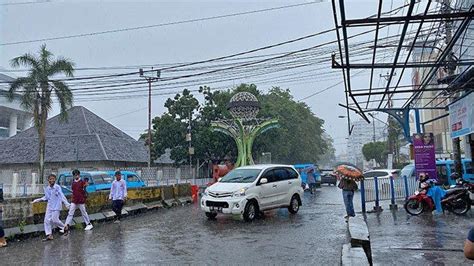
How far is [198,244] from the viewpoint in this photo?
9.10m

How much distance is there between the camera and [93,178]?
2114 centimetres

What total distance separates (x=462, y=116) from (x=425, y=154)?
96.4 inches

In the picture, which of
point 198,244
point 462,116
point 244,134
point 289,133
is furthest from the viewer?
point 289,133

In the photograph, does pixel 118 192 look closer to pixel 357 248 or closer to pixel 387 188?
pixel 357 248

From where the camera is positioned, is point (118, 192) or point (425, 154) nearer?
point (118, 192)

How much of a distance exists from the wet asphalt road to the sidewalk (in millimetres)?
848

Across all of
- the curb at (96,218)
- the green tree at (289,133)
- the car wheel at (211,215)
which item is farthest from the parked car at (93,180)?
the green tree at (289,133)

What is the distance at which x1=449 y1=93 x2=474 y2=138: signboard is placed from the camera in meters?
13.0

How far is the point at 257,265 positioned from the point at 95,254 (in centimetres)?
341

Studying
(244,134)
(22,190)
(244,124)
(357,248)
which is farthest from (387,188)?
(22,190)

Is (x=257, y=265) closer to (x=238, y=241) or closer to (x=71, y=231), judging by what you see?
(x=238, y=241)

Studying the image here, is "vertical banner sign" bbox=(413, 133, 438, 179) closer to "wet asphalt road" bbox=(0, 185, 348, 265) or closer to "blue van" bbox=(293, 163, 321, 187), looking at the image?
"wet asphalt road" bbox=(0, 185, 348, 265)

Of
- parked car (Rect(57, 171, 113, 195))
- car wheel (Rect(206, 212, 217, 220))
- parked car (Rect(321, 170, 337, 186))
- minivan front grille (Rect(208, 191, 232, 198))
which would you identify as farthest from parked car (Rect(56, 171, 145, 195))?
parked car (Rect(321, 170, 337, 186))

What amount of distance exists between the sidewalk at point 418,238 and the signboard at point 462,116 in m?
2.70
